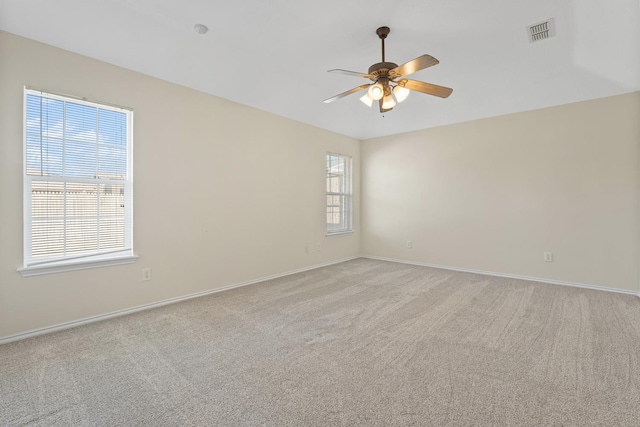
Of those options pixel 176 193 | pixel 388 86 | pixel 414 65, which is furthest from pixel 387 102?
pixel 176 193

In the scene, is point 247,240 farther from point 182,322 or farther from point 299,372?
point 299,372

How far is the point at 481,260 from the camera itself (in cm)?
467

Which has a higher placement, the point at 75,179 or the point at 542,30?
the point at 542,30

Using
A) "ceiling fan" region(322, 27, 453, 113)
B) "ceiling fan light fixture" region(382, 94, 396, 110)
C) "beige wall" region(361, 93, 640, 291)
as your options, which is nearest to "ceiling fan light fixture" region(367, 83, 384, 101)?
"ceiling fan" region(322, 27, 453, 113)

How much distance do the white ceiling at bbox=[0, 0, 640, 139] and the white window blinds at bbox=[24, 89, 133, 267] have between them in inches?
23.3

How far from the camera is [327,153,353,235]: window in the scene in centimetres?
553

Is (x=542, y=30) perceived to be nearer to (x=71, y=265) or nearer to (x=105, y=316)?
(x=71, y=265)

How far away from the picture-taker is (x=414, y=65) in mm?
2203

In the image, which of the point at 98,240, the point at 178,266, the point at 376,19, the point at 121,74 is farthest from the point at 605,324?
the point at 121,74

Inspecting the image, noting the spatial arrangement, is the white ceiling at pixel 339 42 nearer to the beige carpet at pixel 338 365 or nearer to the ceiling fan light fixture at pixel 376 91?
the ceiling fan light fixture at pixel 376 91

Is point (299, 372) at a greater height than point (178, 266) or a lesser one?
lesser

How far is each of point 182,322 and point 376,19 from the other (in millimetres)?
3341

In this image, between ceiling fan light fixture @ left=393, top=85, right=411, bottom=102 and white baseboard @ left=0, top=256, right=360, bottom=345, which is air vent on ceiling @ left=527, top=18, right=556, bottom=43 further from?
white baseboard @ left=0, top=256, right=360, bottom=345

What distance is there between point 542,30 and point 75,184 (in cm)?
464
